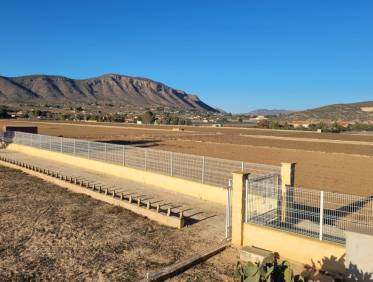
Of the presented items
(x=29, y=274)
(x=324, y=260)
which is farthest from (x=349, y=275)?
(x=29, y=274)

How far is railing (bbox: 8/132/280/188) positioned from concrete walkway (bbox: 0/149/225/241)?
966 millimetres

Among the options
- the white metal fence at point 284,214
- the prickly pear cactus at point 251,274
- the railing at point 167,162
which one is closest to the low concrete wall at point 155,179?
the railing at point 167,162

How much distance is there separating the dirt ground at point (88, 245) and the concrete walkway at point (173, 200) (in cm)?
57

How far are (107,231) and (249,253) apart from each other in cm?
424

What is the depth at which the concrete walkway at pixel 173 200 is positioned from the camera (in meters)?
11.4

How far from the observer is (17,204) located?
1386 centimetres

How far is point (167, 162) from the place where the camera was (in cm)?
1767

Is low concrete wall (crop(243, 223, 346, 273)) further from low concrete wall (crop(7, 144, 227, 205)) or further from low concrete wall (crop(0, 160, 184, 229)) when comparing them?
low concrete wall (crop(7, 144, 227, 205))

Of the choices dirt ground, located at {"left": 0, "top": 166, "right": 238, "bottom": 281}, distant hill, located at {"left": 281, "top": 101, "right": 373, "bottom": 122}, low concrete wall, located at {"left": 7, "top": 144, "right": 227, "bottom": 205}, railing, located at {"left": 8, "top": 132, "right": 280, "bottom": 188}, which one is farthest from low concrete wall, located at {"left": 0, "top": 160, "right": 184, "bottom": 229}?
distant hill, located at {"left": 281, "top": 101, "right": 373, "bottom": 122}

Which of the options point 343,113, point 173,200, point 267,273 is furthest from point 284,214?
point 343,113

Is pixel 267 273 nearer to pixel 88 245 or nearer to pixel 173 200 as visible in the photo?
pixel 88 245

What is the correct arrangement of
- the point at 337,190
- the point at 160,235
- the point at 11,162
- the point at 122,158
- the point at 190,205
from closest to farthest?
the point at 160,235 < the point at 190,205 < the point at 337,190 < the point at 122,158 < the point at 11,162

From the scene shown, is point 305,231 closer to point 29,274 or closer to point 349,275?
point 349,275

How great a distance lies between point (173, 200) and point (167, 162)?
3.49 m
